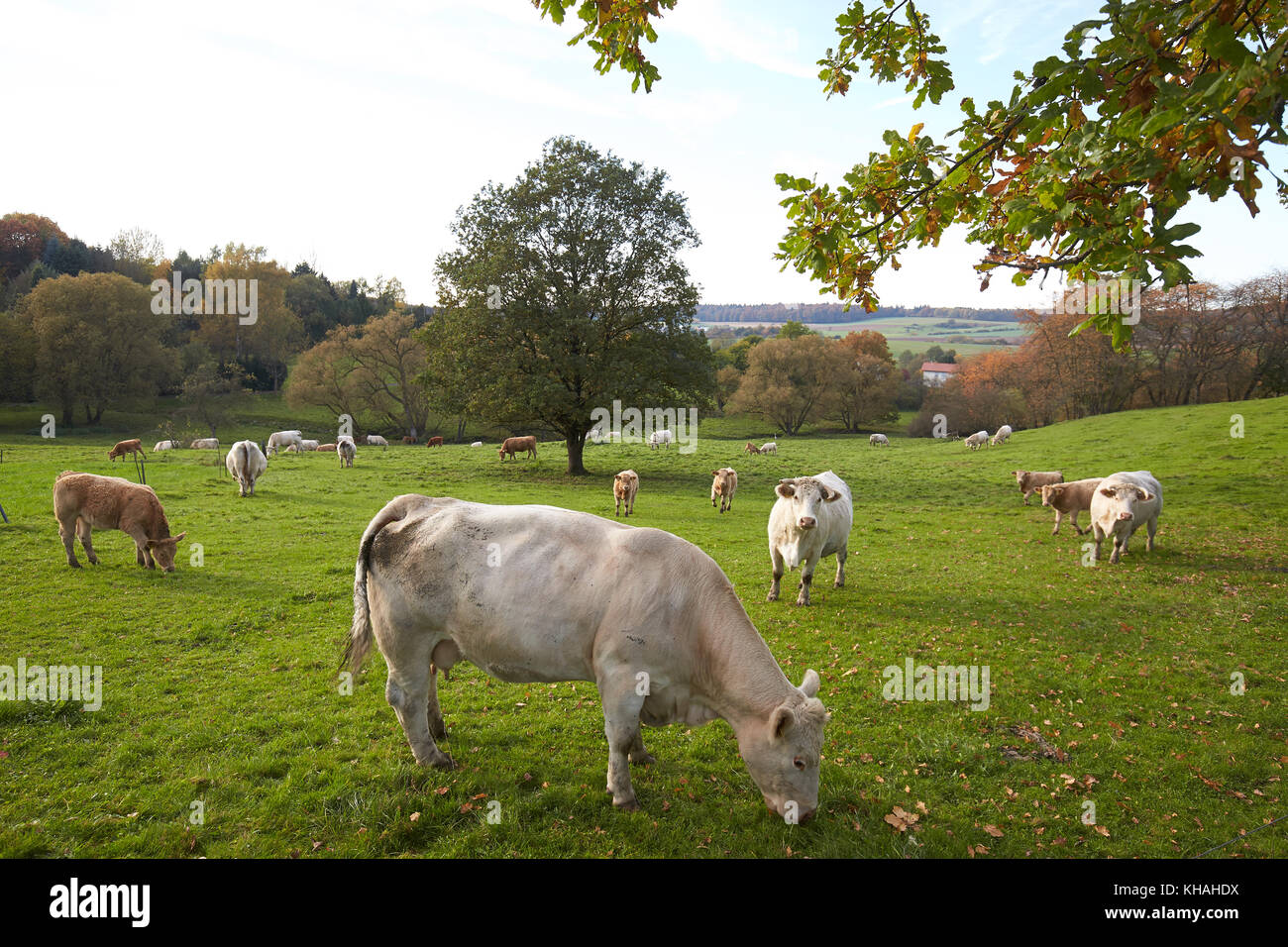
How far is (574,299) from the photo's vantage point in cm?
2795

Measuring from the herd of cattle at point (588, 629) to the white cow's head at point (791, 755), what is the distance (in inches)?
0.4

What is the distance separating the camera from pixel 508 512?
18.9ft

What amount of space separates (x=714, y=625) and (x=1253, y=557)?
15.2 meters

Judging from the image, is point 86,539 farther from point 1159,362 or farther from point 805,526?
point 1159,362

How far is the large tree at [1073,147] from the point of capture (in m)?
3.51

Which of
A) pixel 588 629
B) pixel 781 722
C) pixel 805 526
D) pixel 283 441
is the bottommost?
pixel 781 722

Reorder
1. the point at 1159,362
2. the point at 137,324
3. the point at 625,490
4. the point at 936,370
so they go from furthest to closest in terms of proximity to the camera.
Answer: the point at 936,370 < the point at 137,324 < the point at 1159,362 < the point at 625,490

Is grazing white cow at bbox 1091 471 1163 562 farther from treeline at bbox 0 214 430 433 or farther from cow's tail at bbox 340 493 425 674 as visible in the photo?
treeline at bbox 0 214 430 433

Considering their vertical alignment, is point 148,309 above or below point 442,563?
above

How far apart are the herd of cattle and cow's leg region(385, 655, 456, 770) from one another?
12mm

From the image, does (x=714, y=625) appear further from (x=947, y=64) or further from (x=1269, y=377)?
(x=1269, y=377)

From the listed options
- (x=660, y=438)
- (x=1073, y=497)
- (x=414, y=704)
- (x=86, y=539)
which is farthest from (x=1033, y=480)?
(x=86, y=539)

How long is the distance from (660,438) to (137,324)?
43.8 meters
